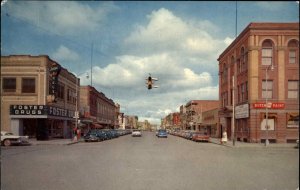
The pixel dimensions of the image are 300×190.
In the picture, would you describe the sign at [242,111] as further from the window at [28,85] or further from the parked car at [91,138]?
the window at [28,85]

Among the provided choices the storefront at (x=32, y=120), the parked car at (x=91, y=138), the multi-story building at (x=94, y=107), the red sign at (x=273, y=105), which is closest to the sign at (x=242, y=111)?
the red sign at (x=273, y=105)

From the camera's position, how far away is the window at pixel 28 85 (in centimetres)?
919

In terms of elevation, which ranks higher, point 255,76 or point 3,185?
point 255,76

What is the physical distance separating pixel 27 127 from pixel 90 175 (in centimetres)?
517

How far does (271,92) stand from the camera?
126 feet

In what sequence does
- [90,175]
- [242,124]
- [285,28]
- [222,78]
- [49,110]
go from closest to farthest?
[49,110] → [90,175] → [285,28] → [242,124] → [222,78]

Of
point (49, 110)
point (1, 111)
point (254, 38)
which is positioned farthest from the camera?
point (254, 38)

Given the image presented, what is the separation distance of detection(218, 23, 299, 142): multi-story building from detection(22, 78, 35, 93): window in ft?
73.2

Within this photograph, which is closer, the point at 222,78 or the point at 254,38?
the point at 254,38

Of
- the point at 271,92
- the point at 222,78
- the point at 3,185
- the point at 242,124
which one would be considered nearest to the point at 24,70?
the point at 3,185

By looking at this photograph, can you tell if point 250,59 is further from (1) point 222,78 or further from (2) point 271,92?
(1) point 222,78

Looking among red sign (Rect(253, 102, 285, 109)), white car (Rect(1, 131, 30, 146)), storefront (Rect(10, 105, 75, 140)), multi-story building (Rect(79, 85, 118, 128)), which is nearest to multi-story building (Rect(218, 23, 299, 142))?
red sign (Rect(253, 102, 285, 109))

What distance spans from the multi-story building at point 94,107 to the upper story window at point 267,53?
35.9 meters

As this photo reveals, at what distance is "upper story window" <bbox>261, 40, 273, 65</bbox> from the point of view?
38822mm
